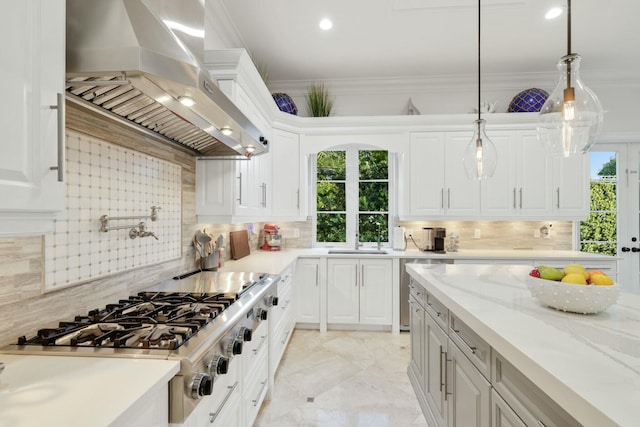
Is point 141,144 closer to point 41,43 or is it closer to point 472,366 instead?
point 41,43

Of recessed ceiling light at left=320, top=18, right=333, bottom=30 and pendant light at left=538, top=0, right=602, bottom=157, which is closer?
pendant light at left=538, top=0, right=602, bottom=157

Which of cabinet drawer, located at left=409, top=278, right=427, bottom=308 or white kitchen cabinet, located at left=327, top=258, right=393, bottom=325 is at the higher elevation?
cabinet drawer, located at left=409, top=278, right=427, bottom=308

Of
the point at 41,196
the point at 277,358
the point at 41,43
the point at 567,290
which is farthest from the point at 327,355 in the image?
the point at 41,43

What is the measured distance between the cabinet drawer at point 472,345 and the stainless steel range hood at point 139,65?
4.88ft

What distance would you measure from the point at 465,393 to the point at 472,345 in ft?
0.84

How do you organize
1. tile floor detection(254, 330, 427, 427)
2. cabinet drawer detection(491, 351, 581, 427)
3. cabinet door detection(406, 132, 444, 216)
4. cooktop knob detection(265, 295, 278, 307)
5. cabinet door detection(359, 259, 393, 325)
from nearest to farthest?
cabinet drawer detection(491, 351, 581, 427) < cooktop knob detection(265, 295, 278, 307) < tile floor detection(254, 330, 427, 427) < cabinet door detection(359, 259, 393, 325) < cabinet door detection(406, 132, 444, 216)

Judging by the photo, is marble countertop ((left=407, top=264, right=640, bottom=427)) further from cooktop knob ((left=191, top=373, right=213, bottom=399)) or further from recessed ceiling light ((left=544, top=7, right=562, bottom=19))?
recessed ceiling light ((left=544, top=7, right=562, bottom=19))

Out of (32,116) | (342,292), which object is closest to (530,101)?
(342,292)

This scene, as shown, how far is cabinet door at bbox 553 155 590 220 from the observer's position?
3.75m

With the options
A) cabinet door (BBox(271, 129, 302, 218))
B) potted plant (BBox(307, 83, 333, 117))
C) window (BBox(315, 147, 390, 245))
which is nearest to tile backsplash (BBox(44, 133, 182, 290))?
cabinet door (BBox(271, 129, 302, 218))

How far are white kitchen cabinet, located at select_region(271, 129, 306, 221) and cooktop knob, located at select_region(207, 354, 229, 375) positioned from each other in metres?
2.43

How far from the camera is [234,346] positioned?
4.50ft

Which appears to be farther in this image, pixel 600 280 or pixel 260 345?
pixel 260 345

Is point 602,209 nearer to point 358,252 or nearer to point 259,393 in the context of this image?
point 358,252
